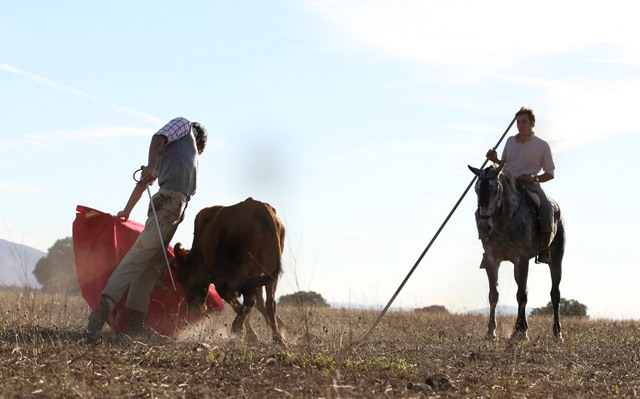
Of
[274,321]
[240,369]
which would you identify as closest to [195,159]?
[274,321]

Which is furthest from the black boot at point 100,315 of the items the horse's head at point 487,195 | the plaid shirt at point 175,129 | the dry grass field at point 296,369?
the horse's head at point 487,195

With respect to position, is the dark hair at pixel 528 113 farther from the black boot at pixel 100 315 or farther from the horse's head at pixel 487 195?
the black boot at pixel 100 315

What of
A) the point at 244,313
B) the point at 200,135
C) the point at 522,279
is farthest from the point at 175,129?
the point at 522,279

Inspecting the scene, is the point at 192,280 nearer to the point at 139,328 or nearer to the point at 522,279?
the point at 139,328

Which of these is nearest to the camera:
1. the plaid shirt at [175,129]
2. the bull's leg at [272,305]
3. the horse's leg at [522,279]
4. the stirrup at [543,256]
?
the plaid shirt at [175,129]

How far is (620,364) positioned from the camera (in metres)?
10.6

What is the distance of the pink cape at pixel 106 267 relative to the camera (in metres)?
11.9

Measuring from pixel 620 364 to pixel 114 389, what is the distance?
585 centimetres

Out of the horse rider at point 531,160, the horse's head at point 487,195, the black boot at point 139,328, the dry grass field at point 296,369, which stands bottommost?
the dry grass field at point 296,369

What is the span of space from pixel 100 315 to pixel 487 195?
17.2 feet

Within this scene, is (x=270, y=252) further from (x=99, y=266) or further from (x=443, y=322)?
(x=443, y=322)

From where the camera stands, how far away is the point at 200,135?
12.0 metres

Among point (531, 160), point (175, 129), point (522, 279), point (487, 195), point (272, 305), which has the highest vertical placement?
point (531, 160)

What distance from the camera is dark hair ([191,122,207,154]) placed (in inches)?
470
